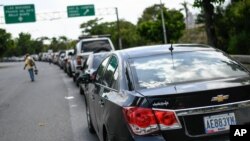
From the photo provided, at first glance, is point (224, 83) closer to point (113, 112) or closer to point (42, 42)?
point (113, 112)

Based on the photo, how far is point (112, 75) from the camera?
18.9ft

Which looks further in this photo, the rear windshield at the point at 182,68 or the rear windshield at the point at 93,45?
the rear windshield at the point at 93,45

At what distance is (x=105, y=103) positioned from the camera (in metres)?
5.54

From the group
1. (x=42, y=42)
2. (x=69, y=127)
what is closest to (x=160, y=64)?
(x=69, y=127)

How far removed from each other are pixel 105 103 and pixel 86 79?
8.53 feet

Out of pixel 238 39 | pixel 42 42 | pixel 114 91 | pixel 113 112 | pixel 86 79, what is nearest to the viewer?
pixel 113 112

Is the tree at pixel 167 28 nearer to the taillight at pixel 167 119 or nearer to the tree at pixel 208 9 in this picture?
the tree at pixel 208 9

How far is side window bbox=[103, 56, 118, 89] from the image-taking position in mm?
5495

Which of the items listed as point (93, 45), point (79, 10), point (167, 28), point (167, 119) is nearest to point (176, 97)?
point (167, 119)

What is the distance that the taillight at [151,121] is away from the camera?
4285 mm

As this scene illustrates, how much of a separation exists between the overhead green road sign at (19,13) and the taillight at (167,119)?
146ft

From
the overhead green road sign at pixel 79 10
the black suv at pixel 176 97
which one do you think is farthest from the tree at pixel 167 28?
the black suv at pixel 176 97

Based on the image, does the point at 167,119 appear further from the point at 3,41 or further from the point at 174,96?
the point at 3,41

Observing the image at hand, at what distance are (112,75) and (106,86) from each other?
0.23m
